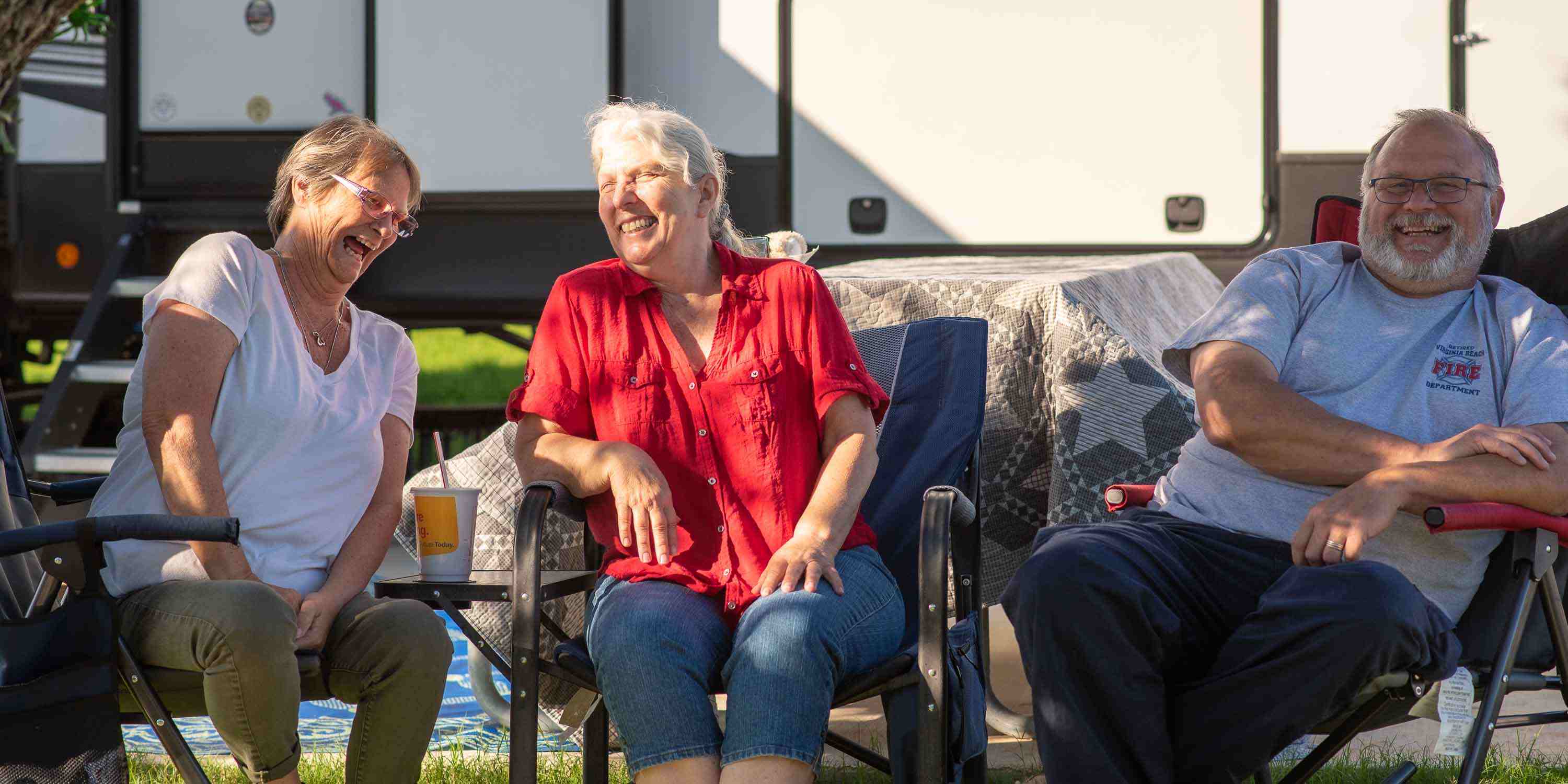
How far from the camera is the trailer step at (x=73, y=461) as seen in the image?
5016 mm

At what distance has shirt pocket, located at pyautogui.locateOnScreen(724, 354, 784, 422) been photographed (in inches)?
98.7

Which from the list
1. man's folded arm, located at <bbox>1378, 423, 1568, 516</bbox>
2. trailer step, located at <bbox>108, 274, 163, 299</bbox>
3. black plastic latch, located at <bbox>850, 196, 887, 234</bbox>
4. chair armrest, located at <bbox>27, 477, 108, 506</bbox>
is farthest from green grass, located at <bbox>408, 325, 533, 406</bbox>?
man's folded arm, located at <bbox>1378, 423, 1568, 516</bbox>

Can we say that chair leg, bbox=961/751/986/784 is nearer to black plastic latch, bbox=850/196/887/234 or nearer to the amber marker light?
black plastic latch, bbox=850/196/887/234

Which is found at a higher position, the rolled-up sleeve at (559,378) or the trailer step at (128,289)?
the trailer step at (128,289)

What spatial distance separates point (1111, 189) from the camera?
4.80m

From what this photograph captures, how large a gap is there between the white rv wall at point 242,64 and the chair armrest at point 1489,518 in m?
4.18

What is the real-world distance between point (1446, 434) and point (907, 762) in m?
1.07

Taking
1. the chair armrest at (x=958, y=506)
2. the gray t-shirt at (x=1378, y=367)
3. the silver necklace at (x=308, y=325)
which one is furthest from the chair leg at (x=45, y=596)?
the gray t-shirt at (x=1378, y=367)

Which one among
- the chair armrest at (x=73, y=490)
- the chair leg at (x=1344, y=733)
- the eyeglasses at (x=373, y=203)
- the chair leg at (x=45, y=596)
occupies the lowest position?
the chair leg at (x=1344, y=733)

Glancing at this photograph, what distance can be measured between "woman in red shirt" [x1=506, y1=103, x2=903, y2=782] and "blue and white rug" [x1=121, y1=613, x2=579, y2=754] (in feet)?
2.89

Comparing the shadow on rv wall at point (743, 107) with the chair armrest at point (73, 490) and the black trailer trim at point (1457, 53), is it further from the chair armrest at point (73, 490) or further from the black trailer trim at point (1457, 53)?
the chair armrest at point (73, 490)

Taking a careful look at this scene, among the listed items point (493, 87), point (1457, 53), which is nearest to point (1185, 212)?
point (1457, 53)

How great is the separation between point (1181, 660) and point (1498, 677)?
17.5 inches

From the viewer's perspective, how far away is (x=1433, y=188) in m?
2.66
